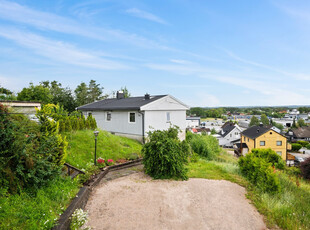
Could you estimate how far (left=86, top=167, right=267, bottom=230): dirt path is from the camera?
4314 millimetres

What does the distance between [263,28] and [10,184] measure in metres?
19.3

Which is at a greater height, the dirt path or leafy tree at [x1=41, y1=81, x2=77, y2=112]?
leafy tree at [x1=41, y1=81, x2=77, y2=112]

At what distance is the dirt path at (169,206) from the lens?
14.2 ft

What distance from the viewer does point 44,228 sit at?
3.41 m

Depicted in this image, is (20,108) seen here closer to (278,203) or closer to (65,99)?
(278,203)

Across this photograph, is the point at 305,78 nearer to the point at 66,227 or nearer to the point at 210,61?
the point at 210,61

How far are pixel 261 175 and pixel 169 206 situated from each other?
401cm

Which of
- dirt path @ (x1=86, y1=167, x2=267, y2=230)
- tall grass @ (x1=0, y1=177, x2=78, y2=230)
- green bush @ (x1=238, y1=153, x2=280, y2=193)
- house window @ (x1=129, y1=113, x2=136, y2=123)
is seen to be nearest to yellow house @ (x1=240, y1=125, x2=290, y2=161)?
house window @ (x1=129, y1=113, x2=136, y2=123)

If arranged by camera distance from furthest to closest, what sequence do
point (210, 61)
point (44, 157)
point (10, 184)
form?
point (210, 61), point (44, 157), point (10, 184)

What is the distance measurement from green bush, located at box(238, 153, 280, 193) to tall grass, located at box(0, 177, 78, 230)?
6.35 metres

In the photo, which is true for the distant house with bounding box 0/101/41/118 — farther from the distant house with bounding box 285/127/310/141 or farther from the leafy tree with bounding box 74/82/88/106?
the distant house with bounding box 285/127/310/141

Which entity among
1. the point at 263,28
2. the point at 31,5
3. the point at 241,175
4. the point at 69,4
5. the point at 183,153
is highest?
the point at 263,28

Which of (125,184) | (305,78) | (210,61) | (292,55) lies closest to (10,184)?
(125,184)

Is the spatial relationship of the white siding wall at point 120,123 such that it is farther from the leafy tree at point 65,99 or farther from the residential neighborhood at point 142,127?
the leafy tree at point 65,99
